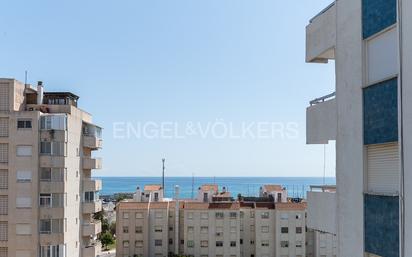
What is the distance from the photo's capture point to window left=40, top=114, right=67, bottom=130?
3228 cm

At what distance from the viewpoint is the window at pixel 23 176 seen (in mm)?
31734

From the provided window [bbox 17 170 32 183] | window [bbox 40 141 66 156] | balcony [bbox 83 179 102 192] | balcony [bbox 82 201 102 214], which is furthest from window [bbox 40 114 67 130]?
balcony [bbox 82 201 102 214]

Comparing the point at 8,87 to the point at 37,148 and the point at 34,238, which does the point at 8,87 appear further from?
the point at 34,238

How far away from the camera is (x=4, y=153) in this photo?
104 feet

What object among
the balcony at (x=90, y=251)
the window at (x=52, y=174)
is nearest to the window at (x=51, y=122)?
the window at (x=52, y=174)

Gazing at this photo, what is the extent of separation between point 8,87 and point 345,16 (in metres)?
27.7

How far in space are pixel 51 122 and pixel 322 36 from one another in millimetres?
25422

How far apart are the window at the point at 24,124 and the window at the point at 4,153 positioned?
1568 millimetres

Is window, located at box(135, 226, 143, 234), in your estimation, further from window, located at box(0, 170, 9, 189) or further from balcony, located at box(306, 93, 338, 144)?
balcony, located at box(306, 93, 338, 144)

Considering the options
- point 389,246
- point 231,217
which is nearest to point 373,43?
point 389,246

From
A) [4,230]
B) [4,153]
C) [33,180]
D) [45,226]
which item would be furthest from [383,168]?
[4,230]

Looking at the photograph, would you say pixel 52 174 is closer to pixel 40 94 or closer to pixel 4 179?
pixel 4 179

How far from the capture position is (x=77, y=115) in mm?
35500

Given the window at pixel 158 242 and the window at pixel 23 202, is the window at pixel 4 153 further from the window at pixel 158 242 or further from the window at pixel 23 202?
the window at pixel 158 242
